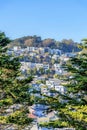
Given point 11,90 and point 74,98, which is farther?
point 11,90

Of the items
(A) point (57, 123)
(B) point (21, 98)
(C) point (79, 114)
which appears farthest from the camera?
(B) point (21, 98)

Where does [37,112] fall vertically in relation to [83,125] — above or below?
below

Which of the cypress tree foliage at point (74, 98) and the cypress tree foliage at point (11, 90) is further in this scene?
the cypress tree foliage at point (11, 90)

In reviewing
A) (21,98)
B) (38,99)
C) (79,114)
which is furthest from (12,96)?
(79,114)

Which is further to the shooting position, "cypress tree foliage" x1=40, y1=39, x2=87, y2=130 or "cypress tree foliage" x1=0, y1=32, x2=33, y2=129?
"cypress tree foliage" x1=0, y1=32, x2=33, y2=129

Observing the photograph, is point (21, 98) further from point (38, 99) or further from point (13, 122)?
point (38, 99)
